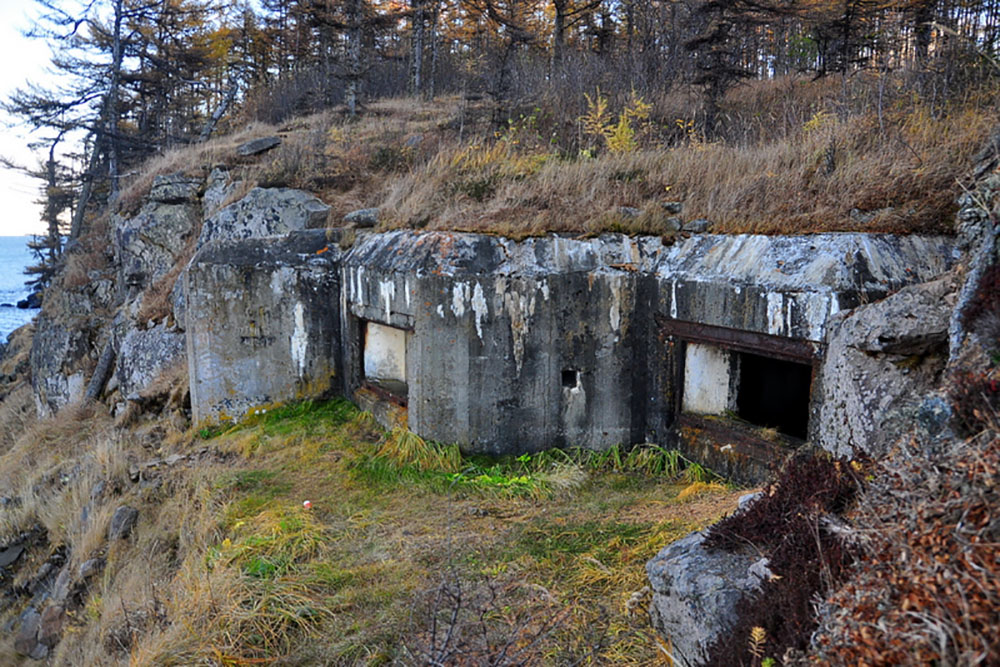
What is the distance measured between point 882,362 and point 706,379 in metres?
1.77

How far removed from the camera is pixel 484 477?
17.6ft

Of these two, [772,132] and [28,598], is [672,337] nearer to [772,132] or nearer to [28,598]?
[772,132]

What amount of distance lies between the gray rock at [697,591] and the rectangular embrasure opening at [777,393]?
334 cm

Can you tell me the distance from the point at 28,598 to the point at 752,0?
38.8 ft

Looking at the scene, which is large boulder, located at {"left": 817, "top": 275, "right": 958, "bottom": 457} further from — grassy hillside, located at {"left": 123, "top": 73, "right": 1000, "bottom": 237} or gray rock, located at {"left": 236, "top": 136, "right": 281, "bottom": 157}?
gray rock, located at {"left": 236, "top": 136, "right": 281, "bottom": 157}

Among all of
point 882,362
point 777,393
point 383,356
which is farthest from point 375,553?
point 777,393

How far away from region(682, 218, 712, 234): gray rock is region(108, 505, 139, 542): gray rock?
18.2ft

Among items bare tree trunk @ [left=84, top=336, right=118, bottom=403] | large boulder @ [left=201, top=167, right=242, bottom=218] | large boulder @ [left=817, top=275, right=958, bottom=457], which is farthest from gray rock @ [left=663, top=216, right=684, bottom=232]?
bare tree trunk @ [left=84, top=336, right=118, bottom=403]

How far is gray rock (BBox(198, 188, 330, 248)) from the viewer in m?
8.66

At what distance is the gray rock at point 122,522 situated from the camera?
5.52 m

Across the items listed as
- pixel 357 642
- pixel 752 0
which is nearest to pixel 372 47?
pixel 752 0

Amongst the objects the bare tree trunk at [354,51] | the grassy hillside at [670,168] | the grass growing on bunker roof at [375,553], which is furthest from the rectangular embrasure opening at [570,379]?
the bare tree trunk at [354,51]

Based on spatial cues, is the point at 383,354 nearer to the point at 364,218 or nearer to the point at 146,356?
the point at 364,218

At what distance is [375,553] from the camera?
438 cm
